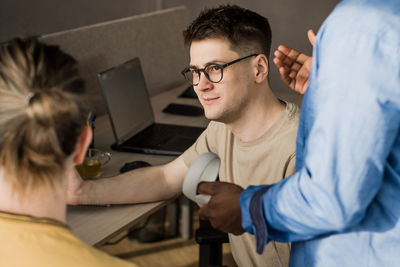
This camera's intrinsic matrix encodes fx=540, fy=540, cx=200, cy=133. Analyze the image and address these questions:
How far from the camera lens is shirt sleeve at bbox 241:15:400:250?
798mm

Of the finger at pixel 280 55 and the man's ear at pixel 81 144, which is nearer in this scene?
the man's ear at pixel 81 144

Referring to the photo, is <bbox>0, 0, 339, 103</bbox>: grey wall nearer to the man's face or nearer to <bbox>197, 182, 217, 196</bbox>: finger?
the man's face

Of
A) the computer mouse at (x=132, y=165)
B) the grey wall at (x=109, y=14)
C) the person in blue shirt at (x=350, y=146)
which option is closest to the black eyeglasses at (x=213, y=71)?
the computer mouse at (x=132, y=165)

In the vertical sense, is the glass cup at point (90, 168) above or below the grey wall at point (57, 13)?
below

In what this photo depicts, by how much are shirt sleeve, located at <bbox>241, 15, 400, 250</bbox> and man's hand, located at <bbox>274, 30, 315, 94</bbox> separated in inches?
16.3

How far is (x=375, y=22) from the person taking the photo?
808mm

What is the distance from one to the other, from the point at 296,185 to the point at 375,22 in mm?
285

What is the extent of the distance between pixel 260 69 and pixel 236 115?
149 millimetres

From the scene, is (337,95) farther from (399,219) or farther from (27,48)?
(27,48)

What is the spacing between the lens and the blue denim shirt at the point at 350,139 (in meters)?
0.80

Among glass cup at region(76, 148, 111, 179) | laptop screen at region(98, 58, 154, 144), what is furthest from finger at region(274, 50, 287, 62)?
laptop screen at region(98, 58, 154, 144)

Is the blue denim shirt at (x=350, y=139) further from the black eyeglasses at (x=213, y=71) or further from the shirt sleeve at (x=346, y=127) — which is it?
the black eyeglasses at (x=213, y=71)

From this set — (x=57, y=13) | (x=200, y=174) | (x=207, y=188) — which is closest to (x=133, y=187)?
(x=200, y=174)

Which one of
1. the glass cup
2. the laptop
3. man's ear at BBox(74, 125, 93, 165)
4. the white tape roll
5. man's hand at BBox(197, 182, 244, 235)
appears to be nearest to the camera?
man's ear at BBox(74, 125, 93, 165)
